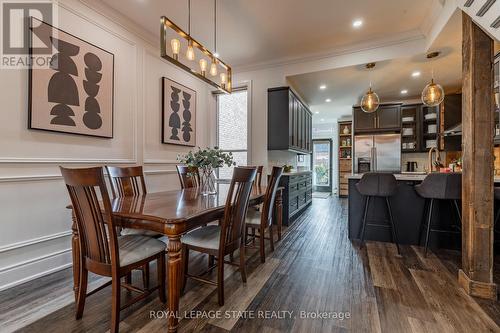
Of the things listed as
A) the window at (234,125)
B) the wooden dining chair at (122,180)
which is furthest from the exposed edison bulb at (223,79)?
the window at (234,125)

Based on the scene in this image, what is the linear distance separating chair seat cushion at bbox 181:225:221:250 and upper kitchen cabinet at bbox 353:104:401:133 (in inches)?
221

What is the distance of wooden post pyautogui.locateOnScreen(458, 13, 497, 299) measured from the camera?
193 cm

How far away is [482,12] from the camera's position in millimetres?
1809

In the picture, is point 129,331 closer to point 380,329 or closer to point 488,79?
point 380,329

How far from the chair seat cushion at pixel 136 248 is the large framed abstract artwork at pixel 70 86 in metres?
1.56

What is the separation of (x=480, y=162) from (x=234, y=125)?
151 inches

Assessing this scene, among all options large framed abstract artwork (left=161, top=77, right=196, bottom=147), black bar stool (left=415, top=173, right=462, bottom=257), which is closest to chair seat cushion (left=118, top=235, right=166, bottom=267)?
large framed abstract artwork (left=161, top=77, right=196, bottom=147)

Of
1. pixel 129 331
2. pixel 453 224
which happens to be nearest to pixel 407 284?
pixel 453 224

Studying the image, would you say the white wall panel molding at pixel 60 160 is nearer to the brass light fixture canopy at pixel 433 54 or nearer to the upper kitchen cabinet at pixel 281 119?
the upper kitchen cabinet at pixel 281 119

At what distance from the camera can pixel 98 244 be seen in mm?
1458

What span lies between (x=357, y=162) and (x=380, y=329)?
5.37 meters

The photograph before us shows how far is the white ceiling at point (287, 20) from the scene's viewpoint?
2855mm

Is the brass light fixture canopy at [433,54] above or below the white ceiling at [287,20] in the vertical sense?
below

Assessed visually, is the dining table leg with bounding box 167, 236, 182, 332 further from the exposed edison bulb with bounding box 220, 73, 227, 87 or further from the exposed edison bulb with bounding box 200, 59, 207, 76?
the exposed edison bulb with bounding box 220, 73, 227, 87
